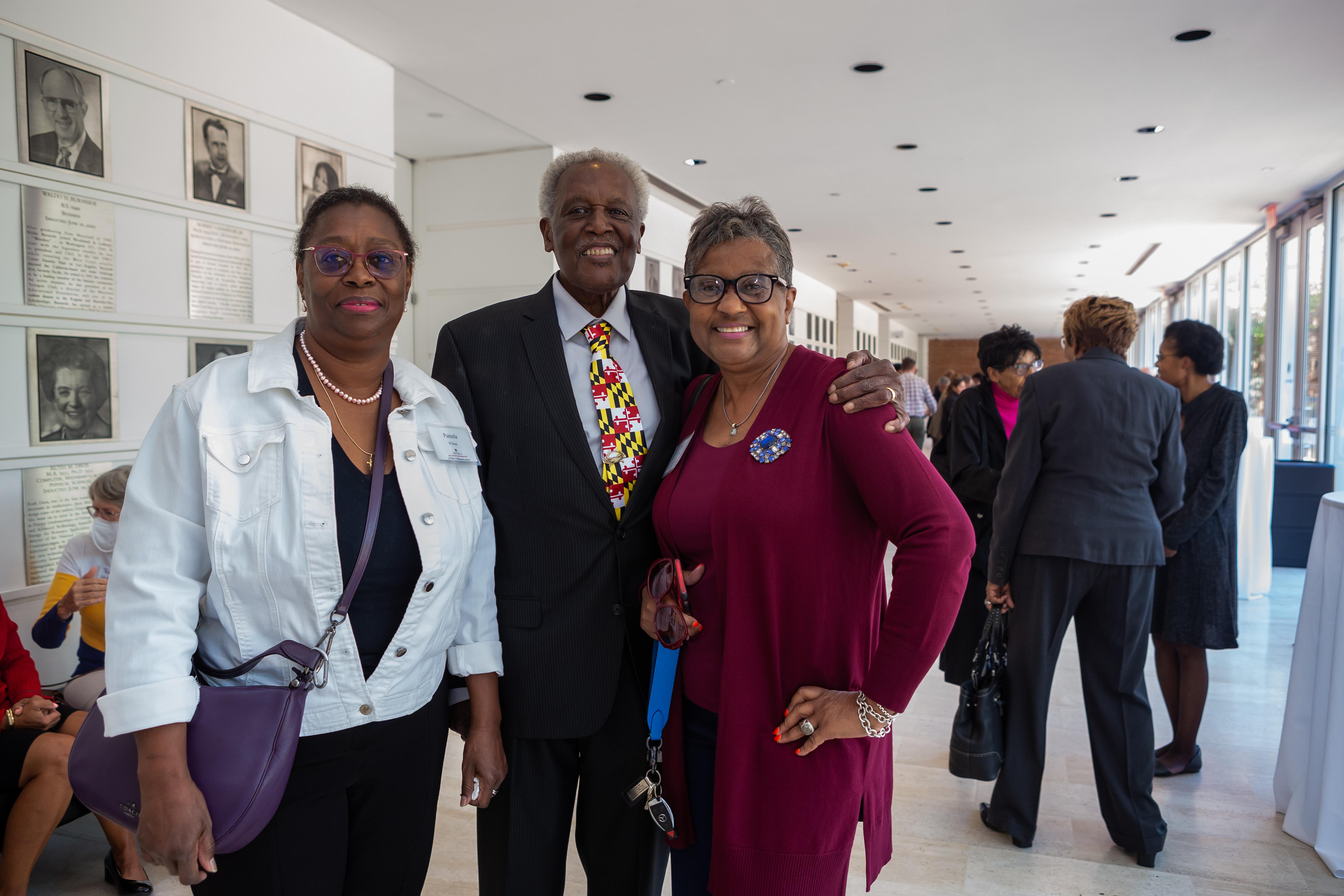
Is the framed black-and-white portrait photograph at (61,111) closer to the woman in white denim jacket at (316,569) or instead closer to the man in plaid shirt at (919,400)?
the woman in white denim jacket at (316,569)

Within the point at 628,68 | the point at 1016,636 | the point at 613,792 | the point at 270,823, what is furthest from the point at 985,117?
the point at 270,823

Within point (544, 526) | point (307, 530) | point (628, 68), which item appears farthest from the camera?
point (628, 68)

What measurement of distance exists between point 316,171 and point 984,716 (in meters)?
4.81

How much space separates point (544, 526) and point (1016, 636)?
198cm

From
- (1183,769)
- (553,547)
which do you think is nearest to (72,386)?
(553,547)

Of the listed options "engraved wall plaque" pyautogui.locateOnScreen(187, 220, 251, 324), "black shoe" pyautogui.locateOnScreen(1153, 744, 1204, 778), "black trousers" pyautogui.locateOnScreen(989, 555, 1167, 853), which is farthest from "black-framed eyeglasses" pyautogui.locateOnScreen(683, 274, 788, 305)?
"engraved wall plaque" pyautogui.locateOnScreen(187, 220, 251, 324)

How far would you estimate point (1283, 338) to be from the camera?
10.6 metres

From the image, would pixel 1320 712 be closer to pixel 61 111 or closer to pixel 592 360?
pixel 592 360

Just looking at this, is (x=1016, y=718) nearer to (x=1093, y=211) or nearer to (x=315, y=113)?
(x=315, y=113)

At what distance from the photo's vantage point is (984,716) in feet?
9.94

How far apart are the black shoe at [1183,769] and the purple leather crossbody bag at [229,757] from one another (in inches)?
144

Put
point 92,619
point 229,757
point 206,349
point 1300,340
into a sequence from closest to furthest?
point 229,757, point 92,619, point 206,349, point 1300,340

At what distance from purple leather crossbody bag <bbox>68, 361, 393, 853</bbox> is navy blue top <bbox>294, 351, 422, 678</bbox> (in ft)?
0.45

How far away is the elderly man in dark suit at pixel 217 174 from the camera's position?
4.54 m
